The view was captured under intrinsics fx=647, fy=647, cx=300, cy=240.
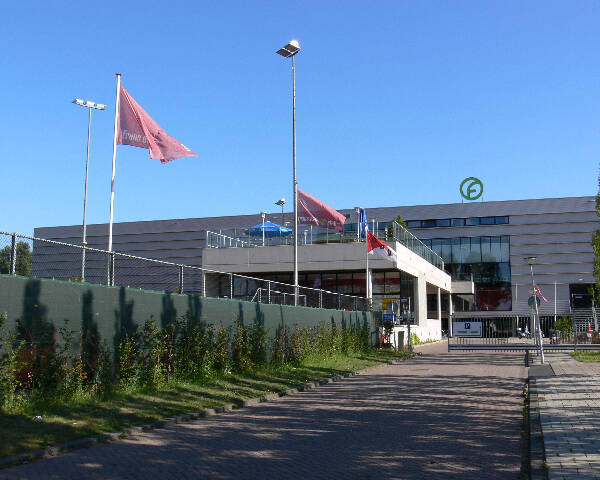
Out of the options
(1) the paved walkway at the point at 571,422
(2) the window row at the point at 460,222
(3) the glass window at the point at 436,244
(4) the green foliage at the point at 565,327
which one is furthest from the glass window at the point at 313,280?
(2) the window row at the point at 460,222

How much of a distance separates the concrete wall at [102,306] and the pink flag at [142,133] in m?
5.62

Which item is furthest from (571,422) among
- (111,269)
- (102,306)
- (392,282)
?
(392,282)

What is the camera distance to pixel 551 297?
66938 mm

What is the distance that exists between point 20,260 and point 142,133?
997 cm

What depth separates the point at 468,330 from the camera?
37969 millimetres

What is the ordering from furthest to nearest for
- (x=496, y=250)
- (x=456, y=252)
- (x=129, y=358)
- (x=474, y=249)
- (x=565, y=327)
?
(x=456, y=252) < (x=474, y=249) < (x=496, y=250) < (x=565, y=327) < (x=129, y=358)

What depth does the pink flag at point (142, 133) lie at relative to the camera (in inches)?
794

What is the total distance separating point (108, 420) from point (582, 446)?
22.5 feet

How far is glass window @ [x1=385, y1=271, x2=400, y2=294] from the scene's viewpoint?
135 feet

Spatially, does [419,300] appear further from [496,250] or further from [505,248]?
[505,248]

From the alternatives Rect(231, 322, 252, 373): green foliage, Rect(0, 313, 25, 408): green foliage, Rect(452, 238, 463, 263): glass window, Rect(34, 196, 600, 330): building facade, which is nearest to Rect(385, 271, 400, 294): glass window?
Rect(34, 196, 600, 330): building facade

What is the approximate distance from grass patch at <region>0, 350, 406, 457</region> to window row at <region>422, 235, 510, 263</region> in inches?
2096

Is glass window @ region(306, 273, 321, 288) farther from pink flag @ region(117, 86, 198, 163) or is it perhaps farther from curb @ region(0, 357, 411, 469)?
curb @ region(0, 357, 411, 469)

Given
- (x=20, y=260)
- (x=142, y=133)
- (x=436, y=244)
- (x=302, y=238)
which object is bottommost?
(x=20, y=260)
